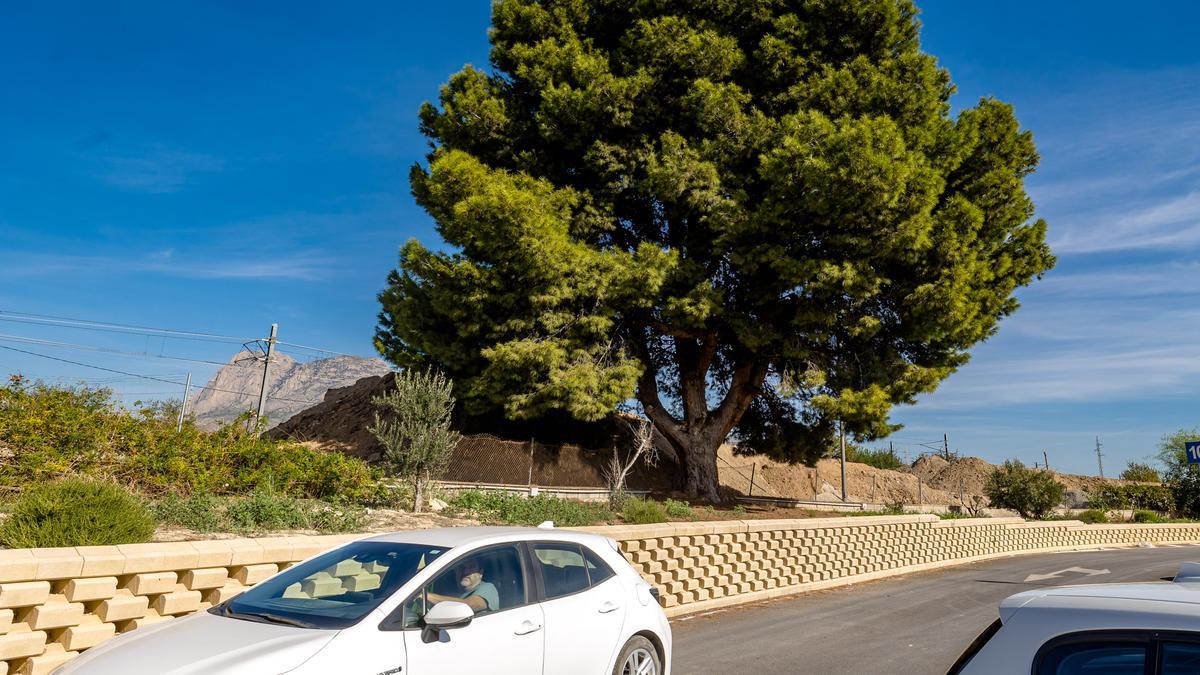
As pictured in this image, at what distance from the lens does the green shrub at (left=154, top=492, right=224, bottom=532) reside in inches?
401

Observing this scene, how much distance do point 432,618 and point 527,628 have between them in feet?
3.09

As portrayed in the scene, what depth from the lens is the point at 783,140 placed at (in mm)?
21859

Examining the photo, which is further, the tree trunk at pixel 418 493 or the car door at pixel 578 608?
the tree trunk at pixel 418 493

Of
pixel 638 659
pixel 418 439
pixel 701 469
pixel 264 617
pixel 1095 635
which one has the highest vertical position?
pixel 418 439

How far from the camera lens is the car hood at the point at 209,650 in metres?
3.94

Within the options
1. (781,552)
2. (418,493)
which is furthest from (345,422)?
(781,552)

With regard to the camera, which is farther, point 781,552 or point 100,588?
point 781,552

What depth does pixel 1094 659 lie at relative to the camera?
305 centimetres

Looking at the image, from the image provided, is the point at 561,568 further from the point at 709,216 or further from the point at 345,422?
the point at 345,422

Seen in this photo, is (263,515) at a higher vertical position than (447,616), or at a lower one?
higher

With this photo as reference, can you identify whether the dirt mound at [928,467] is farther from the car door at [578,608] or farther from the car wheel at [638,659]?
the car door at [578,608]

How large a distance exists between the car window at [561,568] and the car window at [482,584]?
0.69 feet

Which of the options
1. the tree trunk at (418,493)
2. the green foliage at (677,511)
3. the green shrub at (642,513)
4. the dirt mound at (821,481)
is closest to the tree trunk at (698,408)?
the green foliage at (677,511)

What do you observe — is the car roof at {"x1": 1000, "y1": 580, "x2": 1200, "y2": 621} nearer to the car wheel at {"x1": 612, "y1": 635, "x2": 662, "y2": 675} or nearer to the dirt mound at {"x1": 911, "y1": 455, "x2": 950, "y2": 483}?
the car wheel at {"x1": 612, "y1": 635, "x2": 662, "y2": 675}
